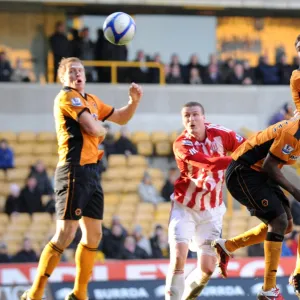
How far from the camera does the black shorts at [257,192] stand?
9078mm

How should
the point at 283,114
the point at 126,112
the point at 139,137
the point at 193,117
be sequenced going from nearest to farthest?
the point at 193,117, the point at 126,112, the point at 139,137, the point at 283,114

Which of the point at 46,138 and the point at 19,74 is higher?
the point at 19,74

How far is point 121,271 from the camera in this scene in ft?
39.8

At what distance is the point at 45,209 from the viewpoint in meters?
17.0

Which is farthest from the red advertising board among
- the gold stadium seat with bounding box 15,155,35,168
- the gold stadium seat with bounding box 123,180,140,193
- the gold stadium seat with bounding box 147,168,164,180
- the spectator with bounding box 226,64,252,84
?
the spectator with bounding box 226,64,252,84

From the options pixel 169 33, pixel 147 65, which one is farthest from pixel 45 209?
pixel 169 33

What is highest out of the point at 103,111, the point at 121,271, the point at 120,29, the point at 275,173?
the point at 120,29

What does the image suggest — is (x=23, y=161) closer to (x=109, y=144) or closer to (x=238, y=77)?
(x=109, y=144)

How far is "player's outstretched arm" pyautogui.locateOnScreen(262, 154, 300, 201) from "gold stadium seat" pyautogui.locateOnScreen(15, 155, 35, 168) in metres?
9.77

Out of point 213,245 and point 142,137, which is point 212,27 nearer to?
point 142,137

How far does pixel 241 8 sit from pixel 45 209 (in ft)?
25.1

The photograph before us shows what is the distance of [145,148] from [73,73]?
979 centimetres

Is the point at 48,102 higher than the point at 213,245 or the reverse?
higher

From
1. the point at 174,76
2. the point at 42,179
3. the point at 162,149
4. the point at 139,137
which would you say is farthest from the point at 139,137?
the point at 42,179
